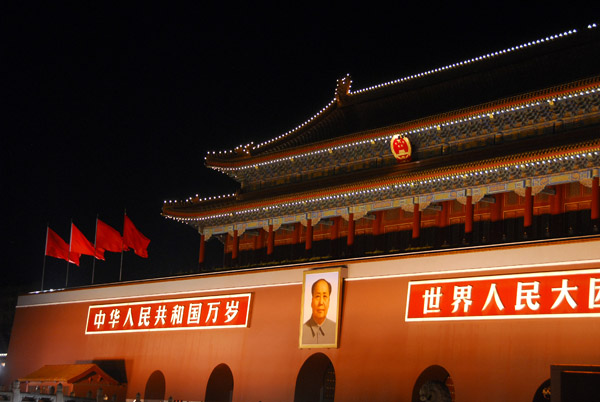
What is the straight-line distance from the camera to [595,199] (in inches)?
632

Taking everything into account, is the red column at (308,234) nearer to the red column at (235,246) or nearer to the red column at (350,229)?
the red column at (350,229)

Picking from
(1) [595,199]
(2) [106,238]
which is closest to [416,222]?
(1) [595,199]

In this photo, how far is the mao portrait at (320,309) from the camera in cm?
1711

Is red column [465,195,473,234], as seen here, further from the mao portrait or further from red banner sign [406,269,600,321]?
the mao portrait

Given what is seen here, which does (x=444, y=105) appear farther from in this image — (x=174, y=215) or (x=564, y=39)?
(x=174, y=215)

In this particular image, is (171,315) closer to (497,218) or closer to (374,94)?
(374,94)

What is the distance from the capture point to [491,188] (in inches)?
690

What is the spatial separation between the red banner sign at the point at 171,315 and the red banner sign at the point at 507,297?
17.3 feet

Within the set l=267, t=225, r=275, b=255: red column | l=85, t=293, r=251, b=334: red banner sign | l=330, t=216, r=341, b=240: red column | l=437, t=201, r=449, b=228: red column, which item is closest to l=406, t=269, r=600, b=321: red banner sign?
l=437, t=201, r=449, b=228: red column

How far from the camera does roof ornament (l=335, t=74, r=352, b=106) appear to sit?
2267 cm

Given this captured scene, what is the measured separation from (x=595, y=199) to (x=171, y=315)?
11.2m

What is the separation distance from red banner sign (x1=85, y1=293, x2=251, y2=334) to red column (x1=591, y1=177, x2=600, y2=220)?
8245 mm

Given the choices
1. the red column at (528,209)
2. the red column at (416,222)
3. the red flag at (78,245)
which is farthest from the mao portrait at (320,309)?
the red flag at (78,245)

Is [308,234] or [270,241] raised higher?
[308,234]
